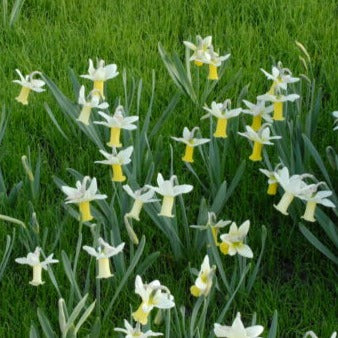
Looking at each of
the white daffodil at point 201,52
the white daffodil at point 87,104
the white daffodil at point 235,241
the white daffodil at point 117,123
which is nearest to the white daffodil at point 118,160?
the white daffodil at point 117,123

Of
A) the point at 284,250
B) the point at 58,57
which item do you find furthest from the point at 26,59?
the point at 284,250

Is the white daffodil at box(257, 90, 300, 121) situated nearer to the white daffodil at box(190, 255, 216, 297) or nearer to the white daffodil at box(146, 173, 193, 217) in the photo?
the white daffodil at box(146, 173, 193, 217)

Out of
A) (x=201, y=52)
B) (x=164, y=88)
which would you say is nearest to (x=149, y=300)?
(x=201, y=52)

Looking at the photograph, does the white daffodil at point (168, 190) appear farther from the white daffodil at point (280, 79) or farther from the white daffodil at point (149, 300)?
the white daffodil at point (280, 79)

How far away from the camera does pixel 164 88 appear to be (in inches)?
120

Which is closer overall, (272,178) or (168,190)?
(168,190)

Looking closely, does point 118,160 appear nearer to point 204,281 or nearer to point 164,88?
point 204,281

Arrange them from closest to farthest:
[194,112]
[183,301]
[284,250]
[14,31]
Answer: [183,301]
[284,250]
[194,112]
[14,31]

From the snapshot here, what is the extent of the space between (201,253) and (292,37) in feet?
4.54

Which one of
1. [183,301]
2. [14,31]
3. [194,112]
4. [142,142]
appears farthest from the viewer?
[14,31]

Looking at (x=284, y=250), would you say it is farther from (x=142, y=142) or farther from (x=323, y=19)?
(x=323, y=19)

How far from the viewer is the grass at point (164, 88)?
7.09ft

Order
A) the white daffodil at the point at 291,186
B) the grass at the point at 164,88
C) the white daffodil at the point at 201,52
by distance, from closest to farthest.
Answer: the white daffodil at the point at 291,186, the grass at the point at 164,88, the white daffodil at the point at 201,52

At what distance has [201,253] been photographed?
228 centimetres
